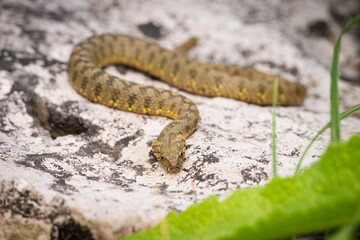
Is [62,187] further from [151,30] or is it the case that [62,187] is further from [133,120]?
[151,30]

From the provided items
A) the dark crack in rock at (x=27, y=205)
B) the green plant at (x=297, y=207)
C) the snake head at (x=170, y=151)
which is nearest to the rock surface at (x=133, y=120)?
the dark crack in rock at (x=27, y=205)

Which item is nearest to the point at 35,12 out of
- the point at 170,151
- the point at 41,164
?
the point at 41,164

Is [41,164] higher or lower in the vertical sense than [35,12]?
lower

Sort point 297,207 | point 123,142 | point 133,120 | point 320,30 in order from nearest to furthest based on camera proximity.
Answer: point 297,207, point 123,142, point 133,120, point 320,30

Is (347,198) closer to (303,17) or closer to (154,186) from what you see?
(154,186)

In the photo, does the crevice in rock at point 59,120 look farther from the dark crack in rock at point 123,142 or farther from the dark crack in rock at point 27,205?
the dark crack in rock at point 27,205

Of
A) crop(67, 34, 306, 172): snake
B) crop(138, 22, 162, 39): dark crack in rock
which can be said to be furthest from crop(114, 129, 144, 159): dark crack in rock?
crop(138, 22, 162, 39): dark crack in rock

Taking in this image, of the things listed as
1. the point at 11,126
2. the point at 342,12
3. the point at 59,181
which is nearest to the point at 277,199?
the point at 59,181
